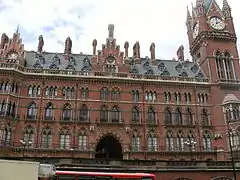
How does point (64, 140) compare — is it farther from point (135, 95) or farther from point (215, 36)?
point (215, 36)

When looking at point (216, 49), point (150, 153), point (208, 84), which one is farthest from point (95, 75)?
point (216, 49)

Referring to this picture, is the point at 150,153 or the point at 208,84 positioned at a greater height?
the point at 208,84

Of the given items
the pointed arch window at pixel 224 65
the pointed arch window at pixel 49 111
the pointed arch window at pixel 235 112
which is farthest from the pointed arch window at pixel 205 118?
the pointed arch window at pixel 49 111

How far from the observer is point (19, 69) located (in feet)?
140

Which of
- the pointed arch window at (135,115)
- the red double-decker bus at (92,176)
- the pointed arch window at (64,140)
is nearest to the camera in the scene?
the red double-decker bus at (92,176)

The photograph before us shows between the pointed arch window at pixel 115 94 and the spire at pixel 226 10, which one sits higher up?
the spire at pixel 226 10

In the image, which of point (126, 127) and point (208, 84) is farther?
point (208, 84)

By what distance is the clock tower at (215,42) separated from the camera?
48.6m

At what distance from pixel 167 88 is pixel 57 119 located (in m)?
17.7

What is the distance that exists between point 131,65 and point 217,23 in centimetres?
1756

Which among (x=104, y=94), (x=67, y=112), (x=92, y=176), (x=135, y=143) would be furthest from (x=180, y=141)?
(x=92, y=176)

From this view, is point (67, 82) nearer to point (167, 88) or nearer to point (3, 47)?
point (3, 47)

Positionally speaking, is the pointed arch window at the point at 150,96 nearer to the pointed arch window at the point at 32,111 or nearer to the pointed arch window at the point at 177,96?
the pointed arch window at the point at 177,96

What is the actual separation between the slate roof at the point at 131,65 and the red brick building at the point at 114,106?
198 mm
